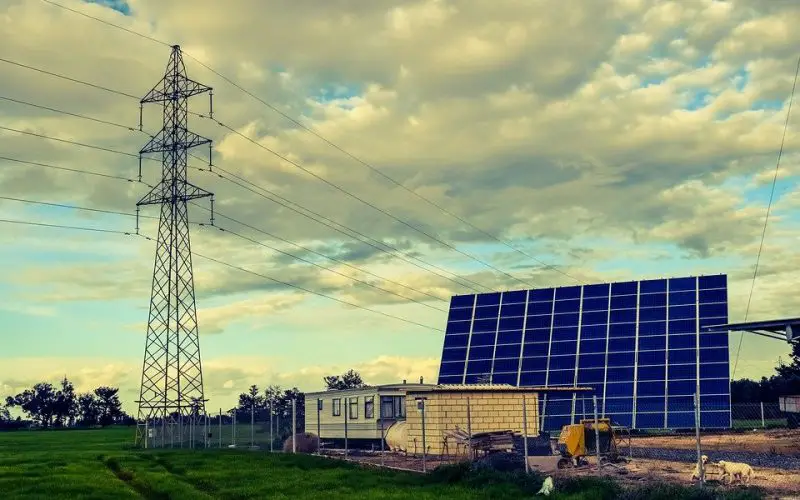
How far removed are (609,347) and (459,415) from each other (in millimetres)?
18100

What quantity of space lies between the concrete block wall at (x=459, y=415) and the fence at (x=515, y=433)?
0.17 feet

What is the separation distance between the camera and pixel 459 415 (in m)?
45.8

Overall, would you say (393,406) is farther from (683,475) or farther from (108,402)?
(108,402)

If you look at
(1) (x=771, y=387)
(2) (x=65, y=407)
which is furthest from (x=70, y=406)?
(1) (x=771, y=387)

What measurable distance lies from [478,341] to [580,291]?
8557 millimetres

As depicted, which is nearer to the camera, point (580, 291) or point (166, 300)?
point (166, 300)

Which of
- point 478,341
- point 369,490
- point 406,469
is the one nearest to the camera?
point 369,490

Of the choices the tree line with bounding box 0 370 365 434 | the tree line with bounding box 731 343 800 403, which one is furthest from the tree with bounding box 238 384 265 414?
the tree line with bounding box 731 343 800 403

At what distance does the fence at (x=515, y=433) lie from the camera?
39812 millimetres

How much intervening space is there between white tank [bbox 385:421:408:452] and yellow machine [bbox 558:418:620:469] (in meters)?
10.8

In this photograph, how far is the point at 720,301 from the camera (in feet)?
Result: 193

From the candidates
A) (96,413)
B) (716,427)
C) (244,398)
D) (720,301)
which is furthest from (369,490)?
(96,413)

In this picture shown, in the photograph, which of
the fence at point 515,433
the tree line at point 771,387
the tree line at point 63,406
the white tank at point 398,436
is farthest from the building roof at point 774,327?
the tree line at point 63,406

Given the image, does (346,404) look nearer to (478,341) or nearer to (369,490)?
(478,341)
